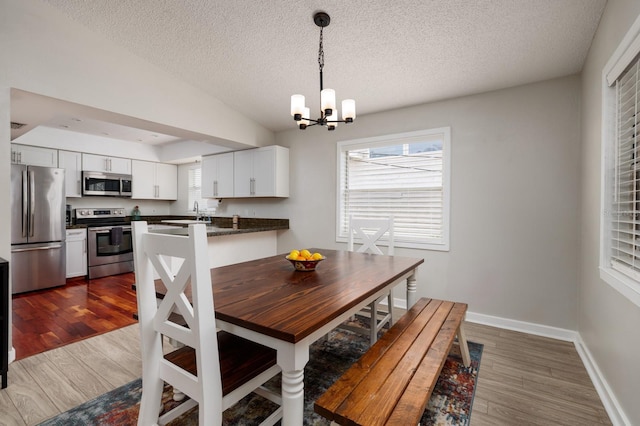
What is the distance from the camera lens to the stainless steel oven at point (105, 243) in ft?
16.8

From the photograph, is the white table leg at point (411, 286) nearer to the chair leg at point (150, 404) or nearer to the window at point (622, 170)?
the window at point (622, 170)

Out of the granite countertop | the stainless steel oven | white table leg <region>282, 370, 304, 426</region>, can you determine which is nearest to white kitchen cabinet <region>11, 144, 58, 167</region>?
the stainless steel oven

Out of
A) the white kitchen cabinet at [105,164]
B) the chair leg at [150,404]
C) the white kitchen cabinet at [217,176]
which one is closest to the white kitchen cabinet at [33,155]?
the white kitchen cabinet at [105,164]

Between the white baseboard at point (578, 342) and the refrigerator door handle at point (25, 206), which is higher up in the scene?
the refrigerator door handle at point (25, 206)

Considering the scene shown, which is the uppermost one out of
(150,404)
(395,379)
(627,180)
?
(627,180)

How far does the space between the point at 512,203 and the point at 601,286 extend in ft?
3.67

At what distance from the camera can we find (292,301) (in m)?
1.46

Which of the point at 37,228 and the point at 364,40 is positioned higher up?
the point at 364,40

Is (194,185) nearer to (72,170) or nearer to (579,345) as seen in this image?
(72,170)

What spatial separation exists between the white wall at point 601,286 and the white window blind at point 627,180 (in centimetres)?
20

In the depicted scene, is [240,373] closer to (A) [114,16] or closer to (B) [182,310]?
(B) [182,310]

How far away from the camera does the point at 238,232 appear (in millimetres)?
3969

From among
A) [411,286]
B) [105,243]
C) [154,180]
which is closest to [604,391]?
[411,286]

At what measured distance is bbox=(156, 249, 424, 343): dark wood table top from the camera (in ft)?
4.00
